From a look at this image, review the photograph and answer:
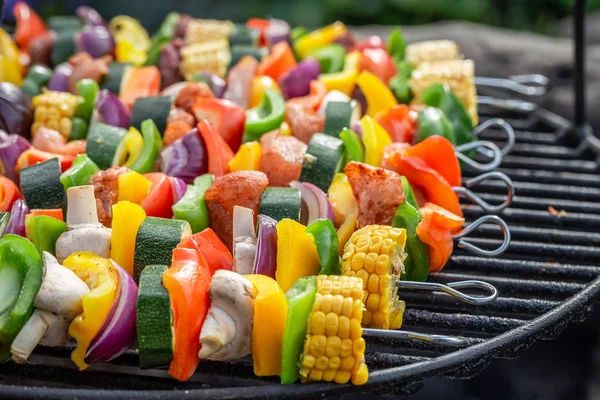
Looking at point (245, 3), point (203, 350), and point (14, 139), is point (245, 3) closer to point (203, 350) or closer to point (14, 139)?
point (14, 139)

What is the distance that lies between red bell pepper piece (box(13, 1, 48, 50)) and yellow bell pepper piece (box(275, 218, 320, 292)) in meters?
2.52

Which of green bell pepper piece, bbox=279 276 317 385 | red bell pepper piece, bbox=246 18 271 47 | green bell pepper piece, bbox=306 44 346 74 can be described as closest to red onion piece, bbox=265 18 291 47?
red bell pepper piece, bbox=246 18 271 47

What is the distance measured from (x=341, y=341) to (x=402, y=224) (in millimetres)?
577

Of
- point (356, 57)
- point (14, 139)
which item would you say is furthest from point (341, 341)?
point (356, 57)

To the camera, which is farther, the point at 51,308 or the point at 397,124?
the point at 397,124

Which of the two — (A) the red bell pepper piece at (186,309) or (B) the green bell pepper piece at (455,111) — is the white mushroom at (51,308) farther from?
(B) the green bell pepper piece at (455,111)

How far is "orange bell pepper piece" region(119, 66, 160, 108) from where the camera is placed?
3053 mm

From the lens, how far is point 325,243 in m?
1.96

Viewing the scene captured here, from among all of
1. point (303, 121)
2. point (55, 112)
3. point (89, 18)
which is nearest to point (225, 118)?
point (303, 121)

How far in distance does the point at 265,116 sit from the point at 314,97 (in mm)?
Result: 273

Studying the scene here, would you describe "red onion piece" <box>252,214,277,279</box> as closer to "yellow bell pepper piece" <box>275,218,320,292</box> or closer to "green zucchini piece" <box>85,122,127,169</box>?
"yellow bell pepper piece" <box>275,218,320,292</box>

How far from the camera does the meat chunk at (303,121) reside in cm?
266

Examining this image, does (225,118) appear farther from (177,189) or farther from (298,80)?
(298,80)

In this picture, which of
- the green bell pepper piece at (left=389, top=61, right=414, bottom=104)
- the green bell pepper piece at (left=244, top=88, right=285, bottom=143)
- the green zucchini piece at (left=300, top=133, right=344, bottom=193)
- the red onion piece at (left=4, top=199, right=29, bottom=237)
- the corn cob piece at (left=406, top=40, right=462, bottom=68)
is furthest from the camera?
the corn cob piece at (left=406, top=40, right=462, bottom=68)
